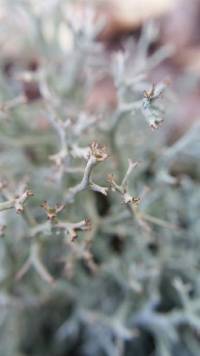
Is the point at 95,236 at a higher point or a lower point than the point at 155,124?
higher

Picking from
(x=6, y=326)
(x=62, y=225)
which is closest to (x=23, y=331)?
(x=6, y=326)

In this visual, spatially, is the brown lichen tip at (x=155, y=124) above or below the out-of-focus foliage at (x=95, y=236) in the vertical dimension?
below

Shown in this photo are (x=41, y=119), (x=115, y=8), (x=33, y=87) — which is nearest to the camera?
(x=41, y=119)

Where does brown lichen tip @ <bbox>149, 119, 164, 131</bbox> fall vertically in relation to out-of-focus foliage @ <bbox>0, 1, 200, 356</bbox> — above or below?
below

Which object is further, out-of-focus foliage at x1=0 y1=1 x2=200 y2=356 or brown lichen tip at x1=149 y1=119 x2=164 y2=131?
out-of-focus foliage at x1=0 y1=1 x2=200 y2=356

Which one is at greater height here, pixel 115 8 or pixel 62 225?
pixel 115 8

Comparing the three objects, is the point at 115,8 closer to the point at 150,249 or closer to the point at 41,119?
the point at 41,119

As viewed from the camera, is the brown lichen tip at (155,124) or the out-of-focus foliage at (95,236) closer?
the brown lichen tip at (155,124)

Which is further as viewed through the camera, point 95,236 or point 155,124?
point 95,236
